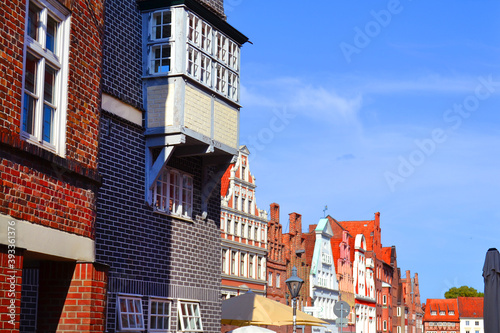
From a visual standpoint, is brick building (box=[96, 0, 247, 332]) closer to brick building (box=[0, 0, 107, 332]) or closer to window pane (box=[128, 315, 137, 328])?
window pane (box=[128, 315, 137, 328])

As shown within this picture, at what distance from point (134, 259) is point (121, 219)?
94cm

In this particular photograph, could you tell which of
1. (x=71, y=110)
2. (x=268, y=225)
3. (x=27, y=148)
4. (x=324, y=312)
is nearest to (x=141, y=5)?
(x=71, y=110)

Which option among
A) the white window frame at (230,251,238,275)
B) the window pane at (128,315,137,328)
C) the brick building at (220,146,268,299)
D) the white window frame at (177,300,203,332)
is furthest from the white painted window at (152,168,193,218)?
the white window frame at (230,251,238,275)

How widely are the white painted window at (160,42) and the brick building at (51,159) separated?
621 cm

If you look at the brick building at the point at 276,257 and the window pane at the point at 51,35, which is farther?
the brick building at the point at 276,257

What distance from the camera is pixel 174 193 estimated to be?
17.6 meters

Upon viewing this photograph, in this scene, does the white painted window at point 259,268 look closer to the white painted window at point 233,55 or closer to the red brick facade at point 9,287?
the white painted window at point 233,55

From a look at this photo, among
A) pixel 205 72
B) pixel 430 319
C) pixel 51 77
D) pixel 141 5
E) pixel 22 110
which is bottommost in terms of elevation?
pixel 430 319

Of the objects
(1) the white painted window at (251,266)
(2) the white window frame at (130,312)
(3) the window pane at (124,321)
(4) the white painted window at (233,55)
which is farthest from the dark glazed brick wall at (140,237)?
(1) the white painted window at (251,266)

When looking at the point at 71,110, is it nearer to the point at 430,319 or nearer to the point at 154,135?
the point at 154,135

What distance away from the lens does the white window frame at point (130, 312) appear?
48.3 feet

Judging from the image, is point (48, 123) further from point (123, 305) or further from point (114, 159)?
point (123, 305)

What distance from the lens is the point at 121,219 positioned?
15.2 meters

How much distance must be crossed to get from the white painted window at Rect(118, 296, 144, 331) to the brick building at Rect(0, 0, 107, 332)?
17.6 ft
